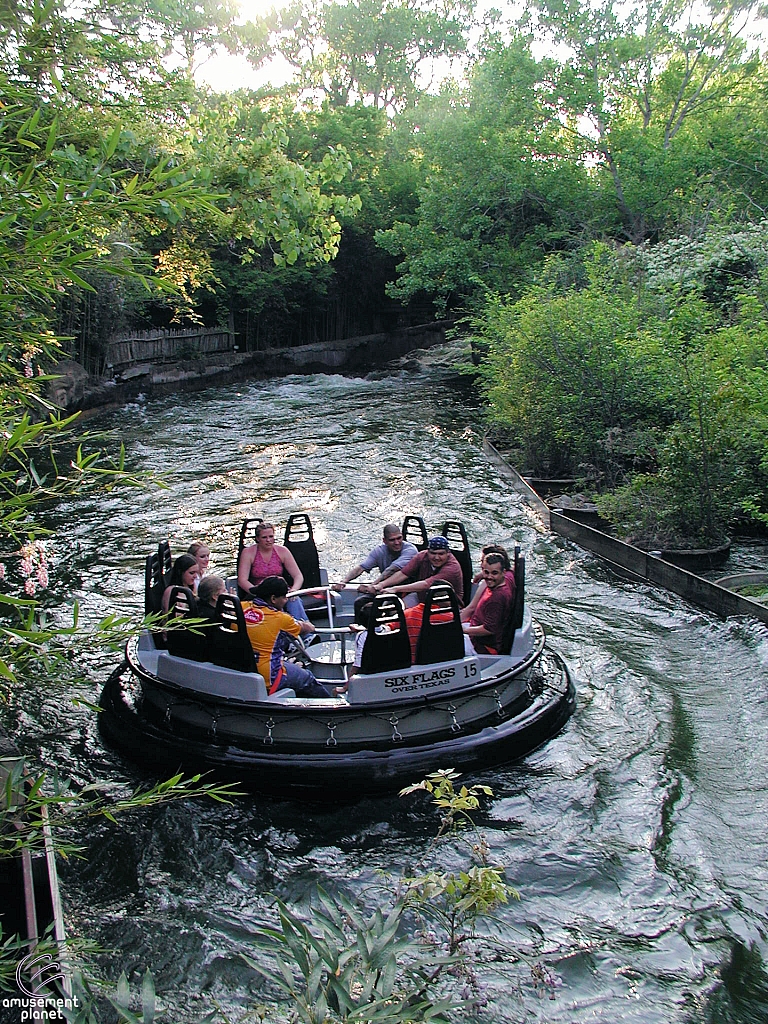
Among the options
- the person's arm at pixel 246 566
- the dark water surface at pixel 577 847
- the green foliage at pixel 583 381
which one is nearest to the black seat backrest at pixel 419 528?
the person's arm at pixel 246 566

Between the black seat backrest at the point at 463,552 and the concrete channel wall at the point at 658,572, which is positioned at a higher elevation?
the black seat backrest at the point at 463,552

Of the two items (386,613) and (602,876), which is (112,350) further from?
(602,876)

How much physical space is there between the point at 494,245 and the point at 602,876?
24.9 metres

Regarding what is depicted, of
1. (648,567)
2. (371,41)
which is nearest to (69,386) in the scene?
(648,567)

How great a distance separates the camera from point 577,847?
6.11m

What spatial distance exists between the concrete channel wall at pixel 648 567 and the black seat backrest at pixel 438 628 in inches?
160

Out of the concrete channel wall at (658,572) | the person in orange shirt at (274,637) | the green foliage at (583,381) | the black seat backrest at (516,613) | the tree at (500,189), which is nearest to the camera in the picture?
the person in orange shirt at (274,637)

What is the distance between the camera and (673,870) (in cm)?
586

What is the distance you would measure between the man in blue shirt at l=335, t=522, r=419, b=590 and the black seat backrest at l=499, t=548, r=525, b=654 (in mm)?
1459

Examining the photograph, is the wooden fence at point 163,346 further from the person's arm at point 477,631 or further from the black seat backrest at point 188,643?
the person's arm at point 477,631

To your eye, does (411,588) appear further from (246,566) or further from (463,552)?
(246,566)

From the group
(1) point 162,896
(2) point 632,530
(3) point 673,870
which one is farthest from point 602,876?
(2) point 632,530

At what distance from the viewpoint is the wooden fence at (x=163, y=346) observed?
2748 cm

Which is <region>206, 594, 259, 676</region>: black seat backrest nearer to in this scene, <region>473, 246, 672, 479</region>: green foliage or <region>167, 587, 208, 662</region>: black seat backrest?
<region>167, 587, 208, 662</region>: black seat backrest
